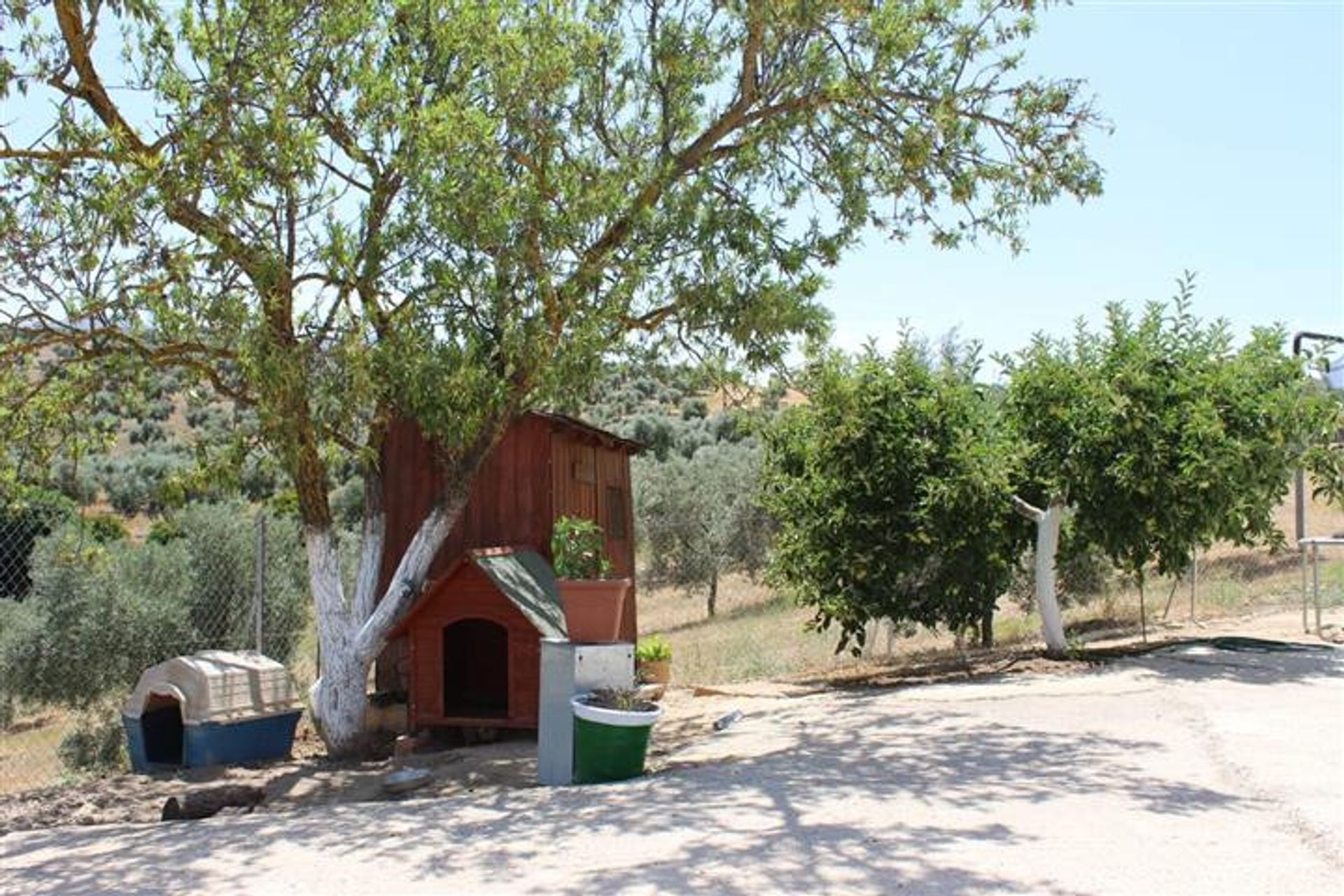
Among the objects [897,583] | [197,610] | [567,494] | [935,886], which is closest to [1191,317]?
[897,583]

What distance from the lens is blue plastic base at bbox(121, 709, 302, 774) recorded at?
1025cm

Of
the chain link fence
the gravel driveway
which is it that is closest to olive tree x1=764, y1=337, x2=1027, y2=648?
the gravel driveway

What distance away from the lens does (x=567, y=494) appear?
42.5ft

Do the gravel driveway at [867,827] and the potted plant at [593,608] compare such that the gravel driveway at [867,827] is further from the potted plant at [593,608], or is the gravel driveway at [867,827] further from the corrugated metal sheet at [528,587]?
the corrugated metal sheet at [528,587]

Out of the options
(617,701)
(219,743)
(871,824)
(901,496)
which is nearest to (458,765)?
(617,701)

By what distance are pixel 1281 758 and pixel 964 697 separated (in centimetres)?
332

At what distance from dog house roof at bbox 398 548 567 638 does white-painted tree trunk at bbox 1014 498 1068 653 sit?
17.1 ft

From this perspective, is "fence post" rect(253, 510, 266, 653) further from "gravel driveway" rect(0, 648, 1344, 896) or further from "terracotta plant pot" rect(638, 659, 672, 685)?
"terracotta plant pot" rect(638, 659, 672, 685)

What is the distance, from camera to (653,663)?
1359 centimetres

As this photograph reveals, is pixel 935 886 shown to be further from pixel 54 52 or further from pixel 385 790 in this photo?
pixel 54 52

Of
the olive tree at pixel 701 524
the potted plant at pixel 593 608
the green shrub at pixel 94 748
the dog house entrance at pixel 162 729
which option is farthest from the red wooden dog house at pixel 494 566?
the olive tree at pixel 701 524

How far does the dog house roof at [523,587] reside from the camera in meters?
10.3

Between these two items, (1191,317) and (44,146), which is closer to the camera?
(44,146)

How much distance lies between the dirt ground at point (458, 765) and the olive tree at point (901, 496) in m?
0.86
